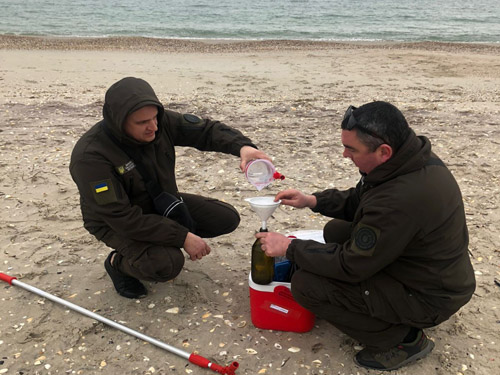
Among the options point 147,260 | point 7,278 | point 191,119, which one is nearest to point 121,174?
point 147,260

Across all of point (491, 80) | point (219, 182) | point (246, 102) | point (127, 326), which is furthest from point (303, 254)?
point (491, 80)

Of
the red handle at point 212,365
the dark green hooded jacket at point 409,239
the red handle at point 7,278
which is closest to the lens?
the dark green hooded jacket at point 409,239

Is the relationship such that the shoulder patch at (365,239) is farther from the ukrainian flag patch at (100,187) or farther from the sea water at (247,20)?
the sea water at (247,20)

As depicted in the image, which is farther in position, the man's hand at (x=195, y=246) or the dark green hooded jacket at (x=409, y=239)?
the man's hand at (x=195, y=246)

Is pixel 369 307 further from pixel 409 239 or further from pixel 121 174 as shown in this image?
pixel 121 174

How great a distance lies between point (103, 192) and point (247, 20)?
2836 centimetres

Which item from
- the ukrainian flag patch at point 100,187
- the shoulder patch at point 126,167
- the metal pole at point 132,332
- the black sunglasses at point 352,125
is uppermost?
the black sunglasses at point 352,125

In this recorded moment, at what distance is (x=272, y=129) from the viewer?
768cm

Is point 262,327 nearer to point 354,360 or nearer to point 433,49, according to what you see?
point 354,360

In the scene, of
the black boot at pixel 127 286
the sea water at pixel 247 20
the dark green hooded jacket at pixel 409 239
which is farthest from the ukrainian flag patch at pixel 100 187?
the sea water at pixel 247 20

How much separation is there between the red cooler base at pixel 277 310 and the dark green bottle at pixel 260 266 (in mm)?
46

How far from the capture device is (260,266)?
328 cm

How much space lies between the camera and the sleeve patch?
129 inches

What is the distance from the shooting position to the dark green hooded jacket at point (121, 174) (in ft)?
10.8
